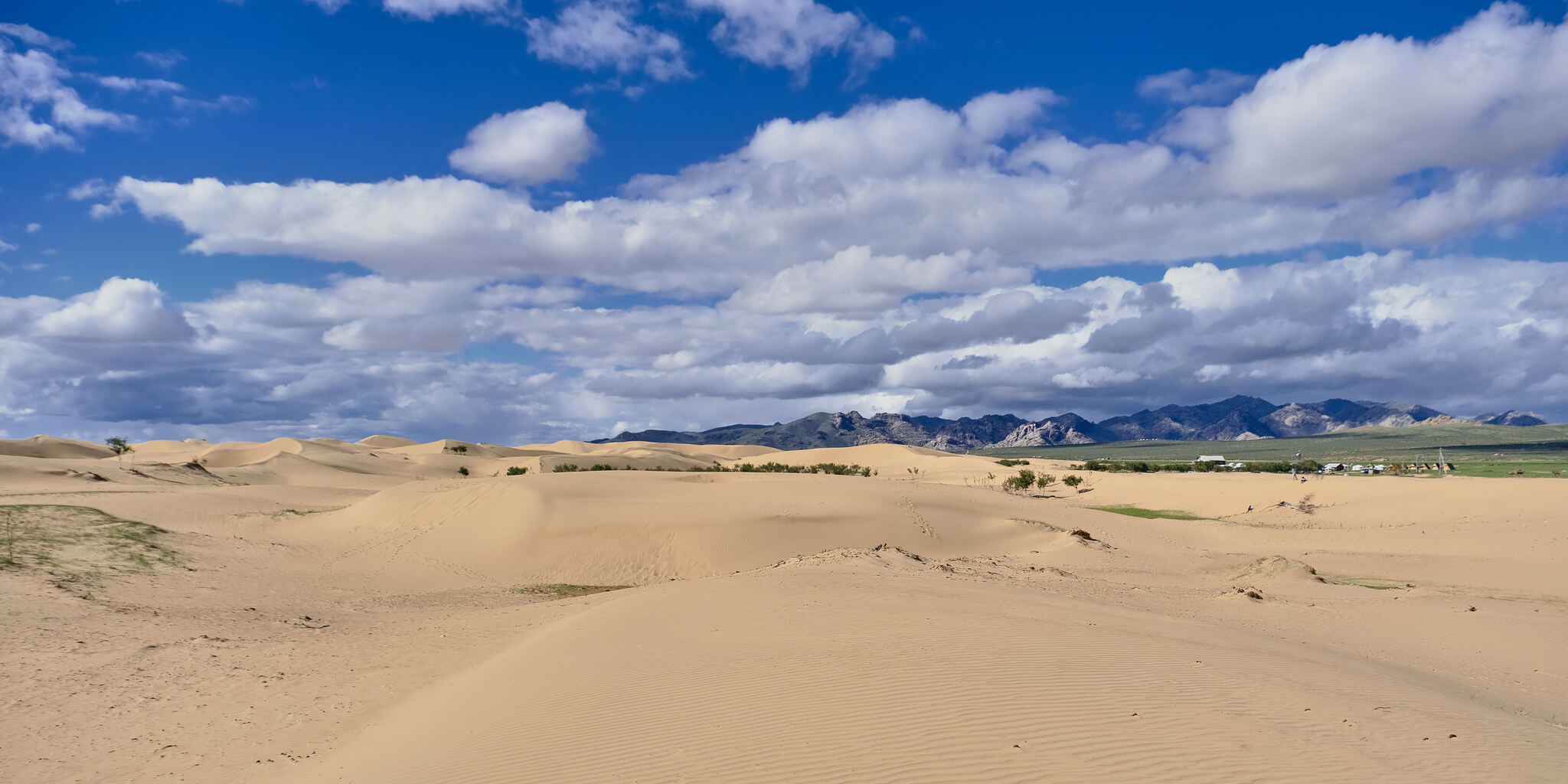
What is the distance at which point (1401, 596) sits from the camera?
62.5 feet

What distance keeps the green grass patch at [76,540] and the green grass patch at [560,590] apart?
8.01 meters

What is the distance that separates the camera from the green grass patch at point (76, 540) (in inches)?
707

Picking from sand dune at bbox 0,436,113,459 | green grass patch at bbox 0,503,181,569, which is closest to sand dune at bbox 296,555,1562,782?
green grass patch at bbox 0,503,181,569

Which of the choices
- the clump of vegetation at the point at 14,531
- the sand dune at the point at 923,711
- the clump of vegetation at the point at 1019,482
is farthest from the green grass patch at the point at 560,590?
the clump of vegetation at the point at 1019,482

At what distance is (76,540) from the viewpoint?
64.2 feet

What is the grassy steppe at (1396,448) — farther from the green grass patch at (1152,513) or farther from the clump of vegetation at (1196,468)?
the green grass patch at (1152,513)

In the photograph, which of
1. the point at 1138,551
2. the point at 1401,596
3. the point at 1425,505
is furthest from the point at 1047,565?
the point at 1425,505

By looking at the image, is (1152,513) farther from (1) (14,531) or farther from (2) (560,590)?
(1) (14,531)

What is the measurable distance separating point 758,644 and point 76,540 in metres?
18.4

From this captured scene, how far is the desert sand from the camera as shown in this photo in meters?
7.22

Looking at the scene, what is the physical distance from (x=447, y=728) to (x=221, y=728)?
3.25 metres

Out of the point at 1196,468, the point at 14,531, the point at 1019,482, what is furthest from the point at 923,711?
the point at 1196,468

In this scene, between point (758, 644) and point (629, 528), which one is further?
point (629, 528)

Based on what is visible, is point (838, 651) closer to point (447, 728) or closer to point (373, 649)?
point (447, 728)
